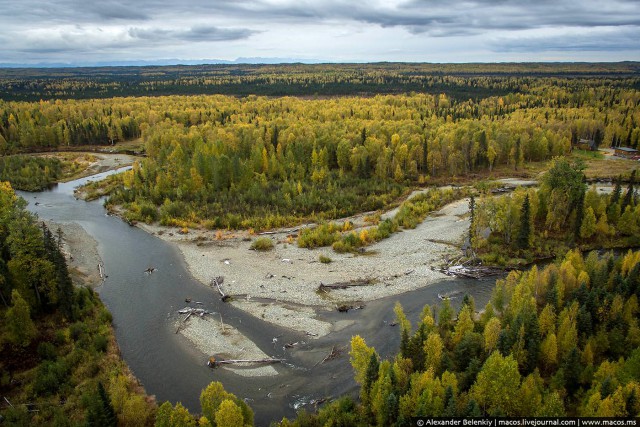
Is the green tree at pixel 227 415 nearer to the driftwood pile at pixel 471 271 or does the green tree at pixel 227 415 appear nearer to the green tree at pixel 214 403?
the green tree at pixel 214 403

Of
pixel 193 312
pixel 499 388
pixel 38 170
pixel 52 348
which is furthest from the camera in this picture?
pixel 38 170

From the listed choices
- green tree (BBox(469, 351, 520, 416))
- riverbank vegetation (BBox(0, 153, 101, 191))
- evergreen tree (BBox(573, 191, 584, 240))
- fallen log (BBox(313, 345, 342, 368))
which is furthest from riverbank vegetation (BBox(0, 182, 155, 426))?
riverbank vegetation (BBox(0, 153, 101, 191))

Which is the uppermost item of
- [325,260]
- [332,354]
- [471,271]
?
[325,260]

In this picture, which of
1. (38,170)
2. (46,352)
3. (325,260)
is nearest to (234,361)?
(46,352)

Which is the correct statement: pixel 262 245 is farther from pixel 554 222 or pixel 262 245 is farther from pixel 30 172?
pixel 30 172

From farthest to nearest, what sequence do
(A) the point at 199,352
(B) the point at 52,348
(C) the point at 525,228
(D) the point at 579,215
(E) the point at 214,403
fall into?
(D) the point at 579,215 < (C) the point at 525,228 < (A) the point at 199,352 < (B) the point at 52,348 < (E) the point at 214,403

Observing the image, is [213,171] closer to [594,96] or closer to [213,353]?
[213,353]
